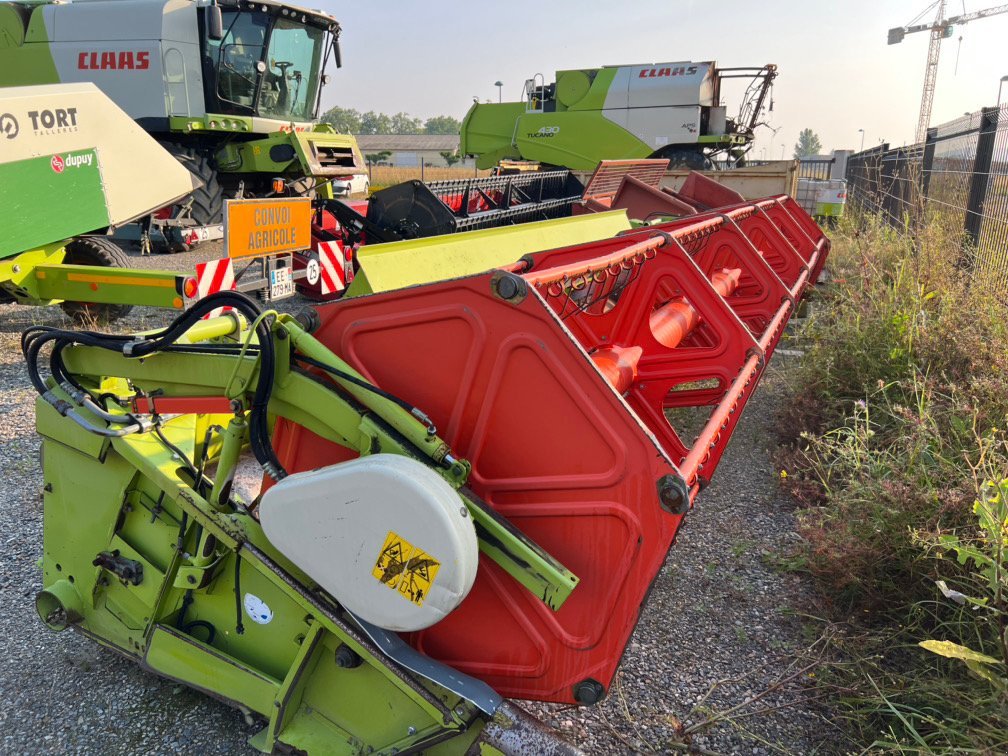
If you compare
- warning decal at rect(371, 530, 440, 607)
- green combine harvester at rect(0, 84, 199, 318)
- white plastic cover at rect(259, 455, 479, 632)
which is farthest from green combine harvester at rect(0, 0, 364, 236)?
warning decal at rect(371, 530, 440, 607)

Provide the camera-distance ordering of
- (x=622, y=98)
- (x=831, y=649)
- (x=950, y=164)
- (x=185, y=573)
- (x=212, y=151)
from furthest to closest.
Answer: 1. (x=622, y=98)
2. (x=212, y=151)
3. (x=950, y=164)
4. (x=831, y=649)
5. (x=185, y=573)

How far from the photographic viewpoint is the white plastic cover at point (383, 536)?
1.53 meters

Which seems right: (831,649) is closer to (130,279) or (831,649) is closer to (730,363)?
(730,363)

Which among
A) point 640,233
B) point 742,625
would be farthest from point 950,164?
point 742,625

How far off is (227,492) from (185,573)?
24cm

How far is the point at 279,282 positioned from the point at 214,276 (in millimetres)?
581

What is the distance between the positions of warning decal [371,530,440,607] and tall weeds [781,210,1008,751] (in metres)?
1.25

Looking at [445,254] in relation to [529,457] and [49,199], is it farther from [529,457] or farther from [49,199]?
[49,199]

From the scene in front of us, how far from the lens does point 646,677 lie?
240 cm

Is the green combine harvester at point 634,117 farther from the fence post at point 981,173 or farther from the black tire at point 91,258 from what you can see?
the black tire at point 91,258

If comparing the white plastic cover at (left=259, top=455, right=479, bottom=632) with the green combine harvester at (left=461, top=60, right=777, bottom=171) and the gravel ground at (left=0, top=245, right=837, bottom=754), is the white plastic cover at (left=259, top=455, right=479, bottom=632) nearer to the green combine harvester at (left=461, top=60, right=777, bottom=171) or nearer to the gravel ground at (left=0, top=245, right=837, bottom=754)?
the gravel ground at (left=0, top=245, right=837, bottom=754)

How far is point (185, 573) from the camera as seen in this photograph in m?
1.96

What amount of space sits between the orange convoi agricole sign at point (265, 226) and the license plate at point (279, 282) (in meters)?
0.16

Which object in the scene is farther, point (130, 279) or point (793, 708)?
point (130, 279)
